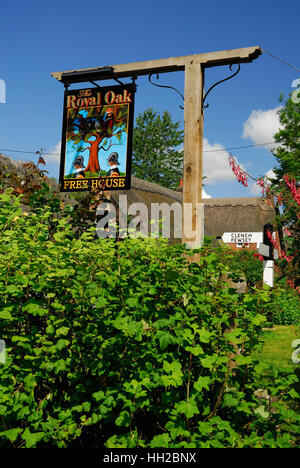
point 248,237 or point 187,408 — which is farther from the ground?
point 248,237

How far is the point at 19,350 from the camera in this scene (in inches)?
114

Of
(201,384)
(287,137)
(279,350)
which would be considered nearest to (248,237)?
(287,137)

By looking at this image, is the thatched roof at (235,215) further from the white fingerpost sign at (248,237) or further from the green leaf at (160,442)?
the green leaf at (160,442)

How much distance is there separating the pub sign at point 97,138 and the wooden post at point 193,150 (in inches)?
31.0

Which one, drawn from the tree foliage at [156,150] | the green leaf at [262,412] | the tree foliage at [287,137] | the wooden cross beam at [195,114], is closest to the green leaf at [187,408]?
the green leaf at [262,412]

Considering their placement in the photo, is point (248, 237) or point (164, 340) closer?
point (164, 340)

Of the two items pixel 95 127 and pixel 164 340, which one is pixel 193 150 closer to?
pixel 95 127

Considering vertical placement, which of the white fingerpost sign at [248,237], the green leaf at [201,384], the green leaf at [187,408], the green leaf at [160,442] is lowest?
the green leaf at [160,442]

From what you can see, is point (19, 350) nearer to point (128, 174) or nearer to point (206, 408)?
point (206, 408)

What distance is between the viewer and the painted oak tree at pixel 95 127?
568 cm

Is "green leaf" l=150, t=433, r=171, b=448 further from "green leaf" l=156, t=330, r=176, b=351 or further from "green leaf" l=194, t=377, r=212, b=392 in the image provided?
"green leaf" l=156, t=330, r=176, b=351

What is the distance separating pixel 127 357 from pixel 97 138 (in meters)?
3.84

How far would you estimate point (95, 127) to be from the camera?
19.1 feet

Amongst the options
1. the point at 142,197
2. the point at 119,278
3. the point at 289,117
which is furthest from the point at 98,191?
the point at 289,117
